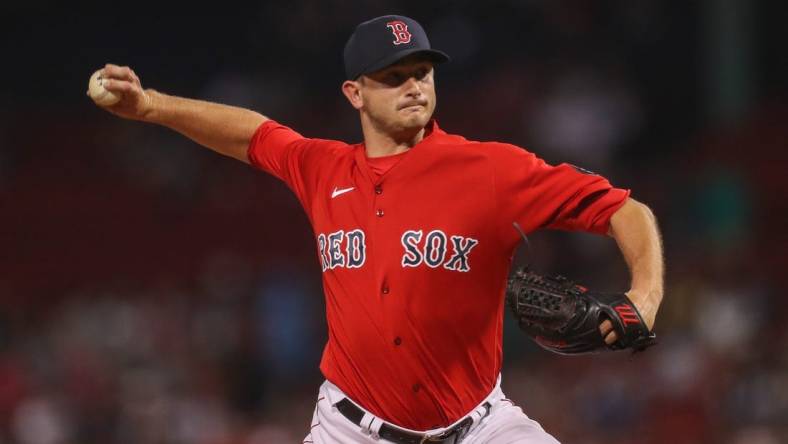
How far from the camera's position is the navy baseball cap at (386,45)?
3.83 metres

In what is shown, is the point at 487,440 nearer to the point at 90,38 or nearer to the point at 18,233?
the point at 18,233

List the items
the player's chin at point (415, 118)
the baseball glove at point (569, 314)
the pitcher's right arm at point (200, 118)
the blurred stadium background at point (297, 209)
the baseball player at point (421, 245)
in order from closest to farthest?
the baseball glove at point (569, 314), the baseball player at point (421, 245), the player's chin at point (415, 118), the pitcher's right arm at point (200, 118), the blurred stadium background at point (297, 209)

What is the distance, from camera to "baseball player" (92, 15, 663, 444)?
3631 mm

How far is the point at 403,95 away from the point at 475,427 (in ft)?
3.53

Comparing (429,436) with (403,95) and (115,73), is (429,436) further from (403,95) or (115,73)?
(115,73)

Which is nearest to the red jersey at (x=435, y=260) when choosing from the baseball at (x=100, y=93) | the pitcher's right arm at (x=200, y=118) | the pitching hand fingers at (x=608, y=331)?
the pitching hand fingers at (x=608, y=331)

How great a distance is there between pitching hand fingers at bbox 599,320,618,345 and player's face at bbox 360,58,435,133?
38.6 inches

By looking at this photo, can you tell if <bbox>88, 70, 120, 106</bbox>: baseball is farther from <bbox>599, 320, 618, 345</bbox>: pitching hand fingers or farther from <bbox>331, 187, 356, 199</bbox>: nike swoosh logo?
<bbox>599, 320, 618, 345</bbox>: pitching hand fingers

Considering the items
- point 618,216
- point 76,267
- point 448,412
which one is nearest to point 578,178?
point 618,216

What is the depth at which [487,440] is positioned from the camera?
372 centimetres

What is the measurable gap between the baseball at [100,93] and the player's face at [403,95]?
36.0 inches

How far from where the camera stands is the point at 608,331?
3246mm

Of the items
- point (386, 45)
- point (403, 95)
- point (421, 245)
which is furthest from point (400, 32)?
point (421, 245)

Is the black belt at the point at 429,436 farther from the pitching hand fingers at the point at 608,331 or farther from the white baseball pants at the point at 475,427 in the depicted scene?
the pitching hand fingers at the point at 608,331
